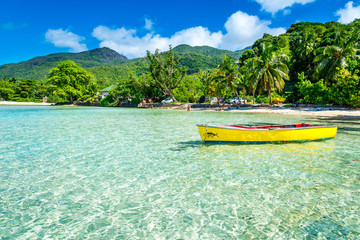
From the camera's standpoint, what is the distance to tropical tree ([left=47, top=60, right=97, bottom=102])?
64.9 meters

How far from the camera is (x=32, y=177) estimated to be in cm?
627

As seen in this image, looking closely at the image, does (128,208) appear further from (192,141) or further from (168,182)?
(192,141)

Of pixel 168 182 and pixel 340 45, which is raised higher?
pixel 340 45

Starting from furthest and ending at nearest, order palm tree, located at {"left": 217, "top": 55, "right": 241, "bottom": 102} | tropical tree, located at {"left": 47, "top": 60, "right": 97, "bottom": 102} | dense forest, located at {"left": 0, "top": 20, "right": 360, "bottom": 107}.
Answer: tropical tree, located at {"left": 47, "top": 60, "right": 97, "bottom": 102}, palm tree, located at {"left": 217, "top": 55, "right": 241, "bottom": 102}, dense forest, located at {"left": 0, "top": 20, "right": 360, "bottom": 107}

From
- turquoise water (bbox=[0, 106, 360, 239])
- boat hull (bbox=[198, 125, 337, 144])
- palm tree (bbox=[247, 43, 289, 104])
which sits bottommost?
turquoise water (bbox=[0, 106, 360, 239])

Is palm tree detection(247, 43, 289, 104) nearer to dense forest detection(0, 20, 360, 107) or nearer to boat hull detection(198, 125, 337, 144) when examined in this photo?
dense forest detection(0, 20, 360, 107)

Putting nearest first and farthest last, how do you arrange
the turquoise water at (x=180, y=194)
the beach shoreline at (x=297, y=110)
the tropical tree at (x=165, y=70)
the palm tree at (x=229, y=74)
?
the turquoise water at (x=180, y=194) → the beach shoreline at (x=297, y=110) → the palm tree at (x=229, y=74) → the tropical tree at (x=165, y=70)

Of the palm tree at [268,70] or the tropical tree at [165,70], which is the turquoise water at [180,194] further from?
the tropical tree at [165,70]

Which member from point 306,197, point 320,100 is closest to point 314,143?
point 306,197

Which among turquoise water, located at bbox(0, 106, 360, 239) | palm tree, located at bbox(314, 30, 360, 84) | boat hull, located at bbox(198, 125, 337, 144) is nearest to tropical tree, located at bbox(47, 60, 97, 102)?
palm tree, located at bbox(314, 30, 360, 84)

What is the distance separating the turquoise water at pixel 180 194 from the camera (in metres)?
3.82

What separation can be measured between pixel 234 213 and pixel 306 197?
194cm

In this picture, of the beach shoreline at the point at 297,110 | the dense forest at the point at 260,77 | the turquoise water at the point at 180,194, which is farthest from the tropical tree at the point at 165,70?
the turquoise water at the point at 180,194

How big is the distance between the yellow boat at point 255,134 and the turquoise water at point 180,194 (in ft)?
2.45
